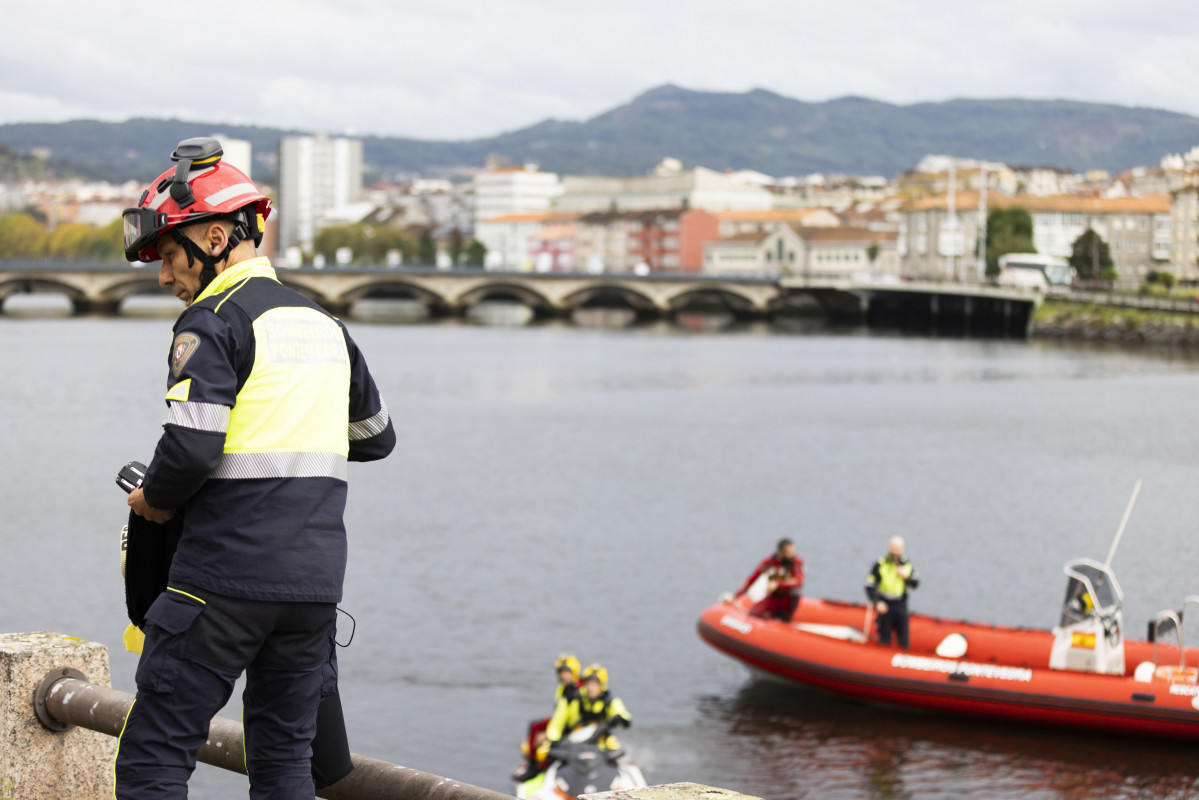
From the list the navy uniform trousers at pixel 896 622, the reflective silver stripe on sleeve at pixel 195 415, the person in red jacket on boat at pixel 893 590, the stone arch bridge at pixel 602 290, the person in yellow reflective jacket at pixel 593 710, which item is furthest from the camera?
the stone arch bridge at pixel 602 290

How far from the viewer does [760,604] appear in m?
20.2

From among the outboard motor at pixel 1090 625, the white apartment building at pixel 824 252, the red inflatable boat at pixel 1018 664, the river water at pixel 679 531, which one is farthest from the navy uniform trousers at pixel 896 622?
the white apartment building at pixel 824 252

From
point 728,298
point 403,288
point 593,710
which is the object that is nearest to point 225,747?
point 593,710

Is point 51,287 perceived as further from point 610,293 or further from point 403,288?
point 610,293

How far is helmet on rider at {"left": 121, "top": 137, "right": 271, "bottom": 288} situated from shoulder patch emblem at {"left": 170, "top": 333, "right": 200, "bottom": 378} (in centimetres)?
32

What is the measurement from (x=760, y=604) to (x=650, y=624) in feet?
12.7

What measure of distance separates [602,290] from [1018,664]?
4106 inches

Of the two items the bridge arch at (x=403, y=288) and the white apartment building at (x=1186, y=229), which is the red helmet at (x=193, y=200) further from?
the white apartment building at (x=1186, y=229)

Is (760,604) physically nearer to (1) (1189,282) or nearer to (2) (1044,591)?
(2) (1044,591)

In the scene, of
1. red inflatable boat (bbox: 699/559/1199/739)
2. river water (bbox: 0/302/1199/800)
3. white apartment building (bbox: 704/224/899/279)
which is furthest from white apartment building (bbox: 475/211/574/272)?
red inflatable boat (bbox: 699/559/1199/739)

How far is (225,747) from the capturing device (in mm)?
4129

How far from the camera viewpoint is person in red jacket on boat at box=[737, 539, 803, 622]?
65.0ft

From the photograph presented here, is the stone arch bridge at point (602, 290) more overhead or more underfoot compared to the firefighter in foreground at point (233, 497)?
more underfoot

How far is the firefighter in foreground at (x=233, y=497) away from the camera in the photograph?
10.6 ft
